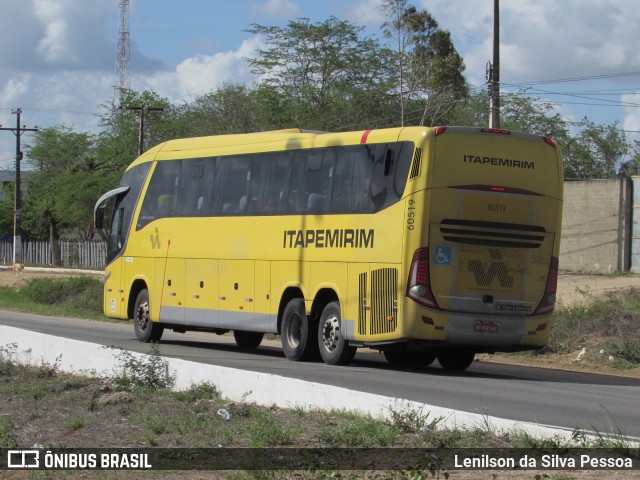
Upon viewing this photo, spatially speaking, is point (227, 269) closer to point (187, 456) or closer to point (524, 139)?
point (524, 139)

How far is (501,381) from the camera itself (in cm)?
1648

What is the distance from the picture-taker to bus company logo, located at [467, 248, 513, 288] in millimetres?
16719

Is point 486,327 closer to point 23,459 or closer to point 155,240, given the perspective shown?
point 23,459

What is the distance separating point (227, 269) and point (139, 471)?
38.2 ft

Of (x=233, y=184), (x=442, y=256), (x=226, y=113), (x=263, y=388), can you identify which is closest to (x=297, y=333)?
(x=233, y=184)

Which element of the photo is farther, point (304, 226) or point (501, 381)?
point (304, 226)

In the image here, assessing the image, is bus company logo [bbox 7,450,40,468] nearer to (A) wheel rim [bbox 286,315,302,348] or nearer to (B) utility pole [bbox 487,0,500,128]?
(A) wheel rim [bbox 286,315,302,348]

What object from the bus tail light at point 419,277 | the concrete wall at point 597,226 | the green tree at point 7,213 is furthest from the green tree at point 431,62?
the green tree at point 7,213

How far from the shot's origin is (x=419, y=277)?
16328 mm

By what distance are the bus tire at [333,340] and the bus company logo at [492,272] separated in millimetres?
2444

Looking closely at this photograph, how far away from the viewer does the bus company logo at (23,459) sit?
983 cm

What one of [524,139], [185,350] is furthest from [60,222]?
[524,139]

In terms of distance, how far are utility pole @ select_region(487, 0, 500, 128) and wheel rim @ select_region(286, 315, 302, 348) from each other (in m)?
13.7

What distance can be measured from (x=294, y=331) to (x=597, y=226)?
20.5m
